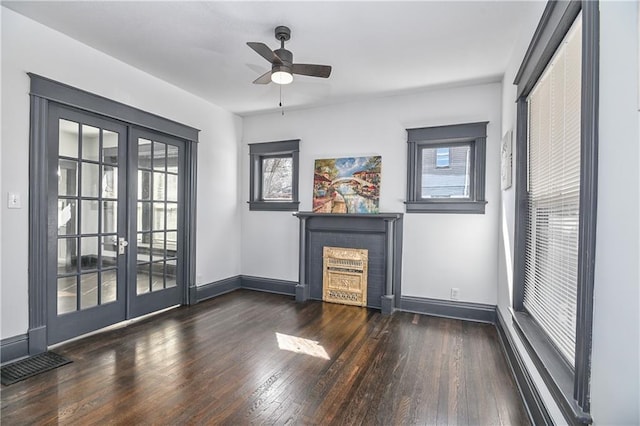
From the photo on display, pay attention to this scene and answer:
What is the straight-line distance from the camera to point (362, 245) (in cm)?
436

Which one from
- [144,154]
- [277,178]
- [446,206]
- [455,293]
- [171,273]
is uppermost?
[144,154]

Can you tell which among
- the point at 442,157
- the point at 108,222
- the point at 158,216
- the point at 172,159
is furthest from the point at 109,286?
the point at 442,157

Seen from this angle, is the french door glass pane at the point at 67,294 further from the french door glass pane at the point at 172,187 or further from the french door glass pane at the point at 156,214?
the french door glass pane at the point at 172,187

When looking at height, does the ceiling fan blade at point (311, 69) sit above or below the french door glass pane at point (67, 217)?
above

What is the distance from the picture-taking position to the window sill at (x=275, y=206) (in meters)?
4.89

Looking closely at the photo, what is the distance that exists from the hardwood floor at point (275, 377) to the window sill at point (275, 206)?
68.1 inches

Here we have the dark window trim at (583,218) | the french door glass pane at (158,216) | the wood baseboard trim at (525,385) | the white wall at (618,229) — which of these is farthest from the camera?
the french door glass pane at (158,216)

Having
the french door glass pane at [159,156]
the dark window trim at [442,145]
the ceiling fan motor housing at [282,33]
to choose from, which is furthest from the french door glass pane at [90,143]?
the dark window trim at [442,145]

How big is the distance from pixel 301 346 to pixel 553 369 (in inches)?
77.7

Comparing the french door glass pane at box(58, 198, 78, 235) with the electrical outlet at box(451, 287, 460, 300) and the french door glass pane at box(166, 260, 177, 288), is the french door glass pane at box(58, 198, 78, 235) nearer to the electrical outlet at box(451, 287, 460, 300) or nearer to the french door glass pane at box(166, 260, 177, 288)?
the french door glass pane at box(166, 260, 177, 288)

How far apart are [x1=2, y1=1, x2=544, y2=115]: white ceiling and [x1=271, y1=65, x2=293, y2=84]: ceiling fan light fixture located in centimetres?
38

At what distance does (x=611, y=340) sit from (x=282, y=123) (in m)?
4.53

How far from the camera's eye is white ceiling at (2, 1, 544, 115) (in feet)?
8.05

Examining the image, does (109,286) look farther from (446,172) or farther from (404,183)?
(446,172)
